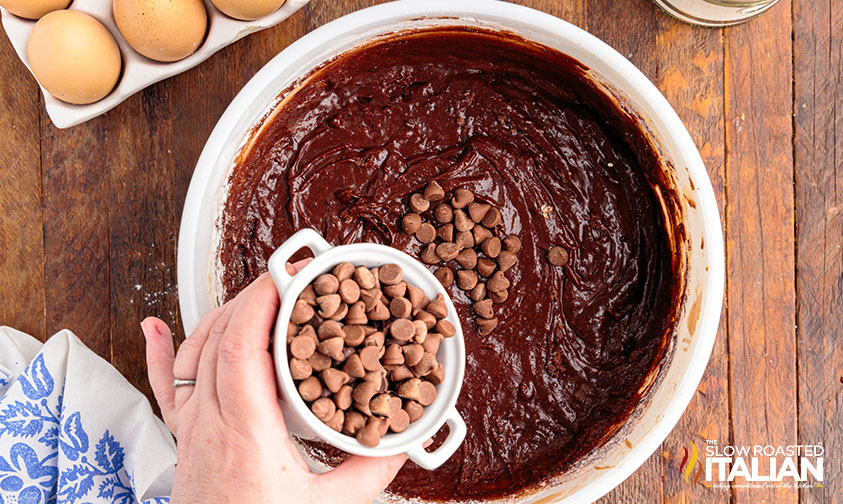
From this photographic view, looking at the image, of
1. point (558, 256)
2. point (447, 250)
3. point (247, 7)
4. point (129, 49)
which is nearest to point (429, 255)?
point (447, 250)

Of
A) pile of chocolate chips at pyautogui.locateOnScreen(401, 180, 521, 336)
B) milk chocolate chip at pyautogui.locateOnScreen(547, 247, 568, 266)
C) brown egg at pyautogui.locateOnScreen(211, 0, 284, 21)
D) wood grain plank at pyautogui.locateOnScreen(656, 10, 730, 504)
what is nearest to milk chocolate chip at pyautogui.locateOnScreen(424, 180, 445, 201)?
pile of chocolate chips at pyautogui.locateOnScreen(401, 180, 521, 336)

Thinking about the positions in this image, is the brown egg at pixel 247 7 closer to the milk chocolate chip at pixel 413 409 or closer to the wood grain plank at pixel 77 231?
the wood grain plank at pixel 77 231

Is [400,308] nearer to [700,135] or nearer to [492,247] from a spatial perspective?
[492,247]

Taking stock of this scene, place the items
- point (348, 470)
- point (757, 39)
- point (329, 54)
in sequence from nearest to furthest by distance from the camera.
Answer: point (348, 470), point (329, 54), point (757, 39)

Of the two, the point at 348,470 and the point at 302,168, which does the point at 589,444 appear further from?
the point at 302,168

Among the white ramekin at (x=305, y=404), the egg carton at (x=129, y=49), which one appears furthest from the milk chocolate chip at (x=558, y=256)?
the egg carton at (x=129, y=49)

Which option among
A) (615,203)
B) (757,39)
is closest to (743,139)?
(757,39)

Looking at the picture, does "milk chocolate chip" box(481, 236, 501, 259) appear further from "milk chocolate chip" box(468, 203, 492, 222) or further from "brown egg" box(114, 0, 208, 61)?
"brown egg" box(114, 0, 208, 61)
